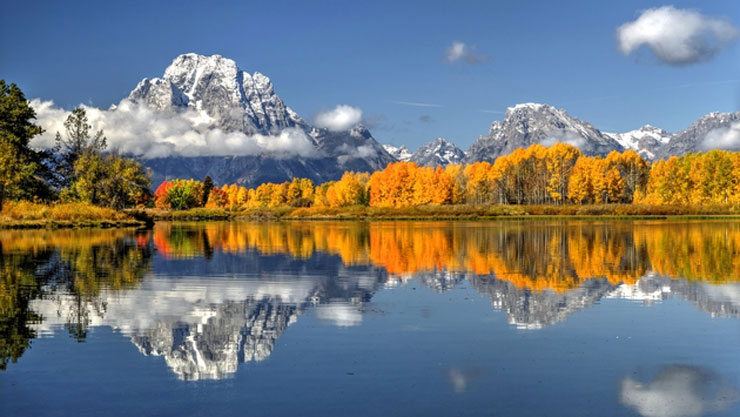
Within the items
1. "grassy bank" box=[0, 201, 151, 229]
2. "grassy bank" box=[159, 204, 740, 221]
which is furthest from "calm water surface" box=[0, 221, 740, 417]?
"grassy bank" box=[159, 204, 740, 221]

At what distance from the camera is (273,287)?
22344mm

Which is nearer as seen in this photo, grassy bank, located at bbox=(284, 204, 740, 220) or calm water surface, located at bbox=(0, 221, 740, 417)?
calm water surface, located at bbox=(0, 221, 740, 417)

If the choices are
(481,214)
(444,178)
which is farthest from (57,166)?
(444,178)

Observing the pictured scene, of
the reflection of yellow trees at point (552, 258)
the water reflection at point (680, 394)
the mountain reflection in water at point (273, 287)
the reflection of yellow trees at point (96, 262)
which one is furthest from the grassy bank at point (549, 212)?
the water reflection at point (680, 394)

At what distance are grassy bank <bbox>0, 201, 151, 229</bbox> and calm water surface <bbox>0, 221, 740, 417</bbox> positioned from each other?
47299mm

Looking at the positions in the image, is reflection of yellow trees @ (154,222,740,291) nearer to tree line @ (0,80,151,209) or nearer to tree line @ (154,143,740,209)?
tree line @ (0,80,151,209)

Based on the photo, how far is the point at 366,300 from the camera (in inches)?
782

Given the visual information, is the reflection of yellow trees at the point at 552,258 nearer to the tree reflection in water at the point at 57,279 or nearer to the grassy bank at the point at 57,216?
the tree reflection in water at the point at 57,279

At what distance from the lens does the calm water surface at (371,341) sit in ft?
32.7

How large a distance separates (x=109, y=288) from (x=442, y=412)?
16.0 metres

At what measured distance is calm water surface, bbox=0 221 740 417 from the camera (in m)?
9.98

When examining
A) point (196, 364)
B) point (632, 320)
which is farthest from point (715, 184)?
point (196, 364)

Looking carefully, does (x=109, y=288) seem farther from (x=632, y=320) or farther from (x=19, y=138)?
(x=19, y=138)

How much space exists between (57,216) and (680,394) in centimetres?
7483
